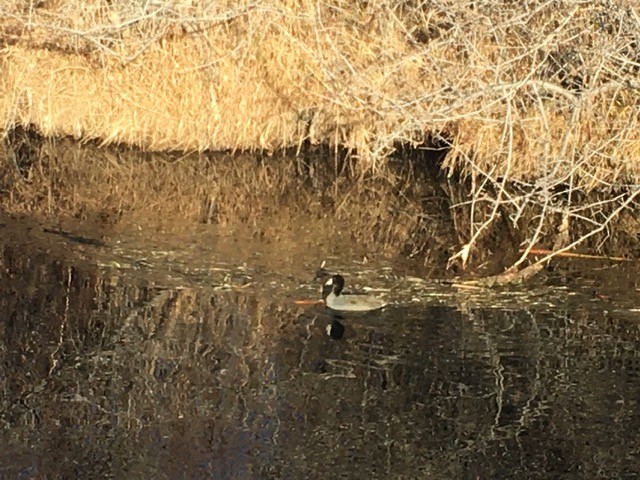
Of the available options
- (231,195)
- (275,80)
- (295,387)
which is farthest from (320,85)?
(295,387)

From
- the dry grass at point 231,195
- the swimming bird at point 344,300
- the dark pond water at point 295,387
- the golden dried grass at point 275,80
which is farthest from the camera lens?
the golden dried grass at point 275,80

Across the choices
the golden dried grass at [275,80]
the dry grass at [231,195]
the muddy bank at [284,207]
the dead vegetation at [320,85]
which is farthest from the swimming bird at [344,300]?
the golden dried grass at [275,80]

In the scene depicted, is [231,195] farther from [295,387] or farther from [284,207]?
[295,387]

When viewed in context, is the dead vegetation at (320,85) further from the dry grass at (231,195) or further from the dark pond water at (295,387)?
the dark pond water at (295,387)

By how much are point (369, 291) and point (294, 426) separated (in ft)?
7.22

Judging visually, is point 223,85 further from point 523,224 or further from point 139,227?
point 523,224

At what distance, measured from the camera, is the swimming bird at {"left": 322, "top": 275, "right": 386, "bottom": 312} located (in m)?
7.80

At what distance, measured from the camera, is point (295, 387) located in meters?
6.73

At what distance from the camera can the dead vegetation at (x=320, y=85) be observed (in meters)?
9.84

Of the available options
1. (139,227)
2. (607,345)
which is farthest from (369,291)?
(139,227)

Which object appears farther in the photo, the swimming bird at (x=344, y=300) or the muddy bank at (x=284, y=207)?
the muddy bank at (x=284, y=207)

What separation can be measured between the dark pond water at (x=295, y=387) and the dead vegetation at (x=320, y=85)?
7.01 ft

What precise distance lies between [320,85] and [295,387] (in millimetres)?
5757

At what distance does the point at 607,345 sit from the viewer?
7.51 m
